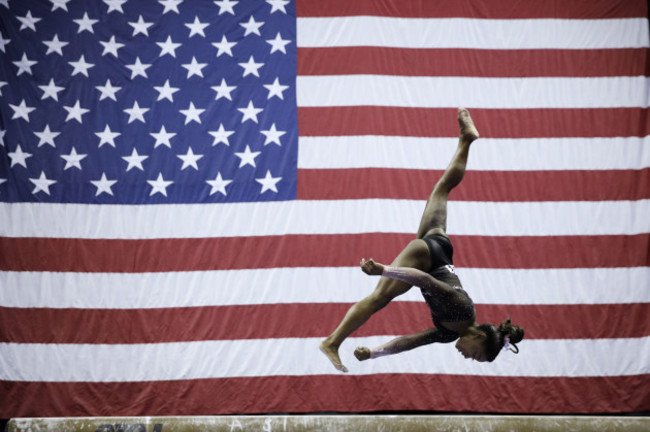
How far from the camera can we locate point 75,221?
569cm

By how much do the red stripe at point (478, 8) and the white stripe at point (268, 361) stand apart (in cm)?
331

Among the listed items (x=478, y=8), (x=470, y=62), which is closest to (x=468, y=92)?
(x=470, y=62)

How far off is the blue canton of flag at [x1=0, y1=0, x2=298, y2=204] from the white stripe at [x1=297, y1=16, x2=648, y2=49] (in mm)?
386

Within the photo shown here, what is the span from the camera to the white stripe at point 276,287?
552cm

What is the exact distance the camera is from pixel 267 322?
548 centimetres

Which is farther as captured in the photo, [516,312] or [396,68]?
[396,68]

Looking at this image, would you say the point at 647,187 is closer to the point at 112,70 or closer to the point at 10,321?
the point at 112,70

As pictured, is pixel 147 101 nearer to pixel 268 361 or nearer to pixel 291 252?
pixel 291 252

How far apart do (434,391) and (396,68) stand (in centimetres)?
320

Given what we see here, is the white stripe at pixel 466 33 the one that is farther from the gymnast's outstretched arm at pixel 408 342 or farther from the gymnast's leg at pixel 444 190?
the gymnast's outstretched arm at pixel 408 342

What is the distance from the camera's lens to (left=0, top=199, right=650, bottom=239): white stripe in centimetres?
564

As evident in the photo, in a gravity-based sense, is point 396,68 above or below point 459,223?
above

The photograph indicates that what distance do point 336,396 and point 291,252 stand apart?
1.41 meters

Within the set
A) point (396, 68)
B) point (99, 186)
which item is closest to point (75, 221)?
point (99, 186)
